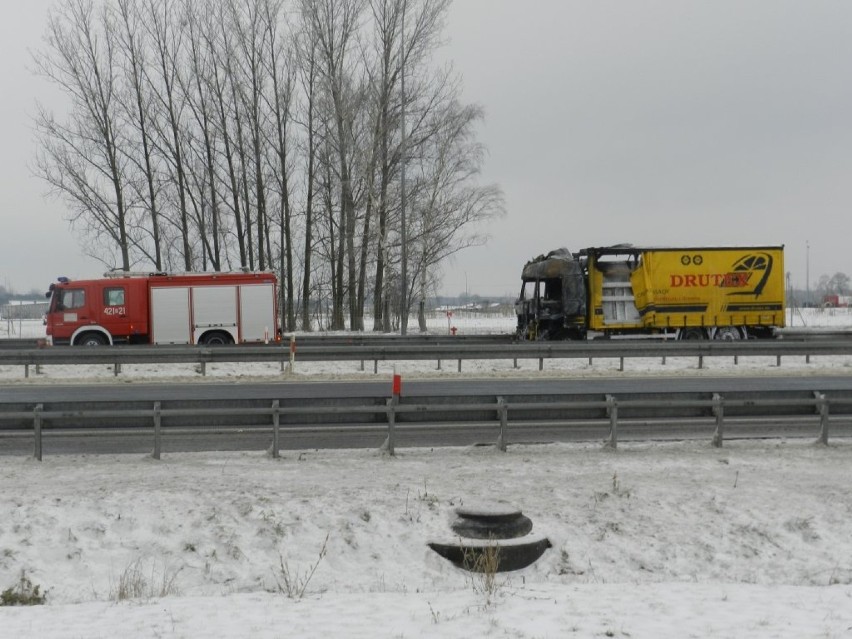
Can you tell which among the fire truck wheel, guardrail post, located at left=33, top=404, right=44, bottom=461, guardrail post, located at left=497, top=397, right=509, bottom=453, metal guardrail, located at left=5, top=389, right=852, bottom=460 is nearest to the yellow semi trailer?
the fire truck wheel

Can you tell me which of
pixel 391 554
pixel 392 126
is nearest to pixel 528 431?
pixel 391 554

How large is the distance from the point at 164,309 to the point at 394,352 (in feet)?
A: 26.5

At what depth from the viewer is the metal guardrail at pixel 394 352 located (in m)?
21.5

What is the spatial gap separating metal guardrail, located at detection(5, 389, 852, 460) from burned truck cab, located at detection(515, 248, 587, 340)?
14948 mm

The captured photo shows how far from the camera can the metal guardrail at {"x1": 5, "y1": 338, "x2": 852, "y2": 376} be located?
2152cm

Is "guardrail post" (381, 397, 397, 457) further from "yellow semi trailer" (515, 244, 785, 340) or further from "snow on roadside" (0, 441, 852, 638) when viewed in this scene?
"yellow semi trailer" (515, 244, 785, 340)

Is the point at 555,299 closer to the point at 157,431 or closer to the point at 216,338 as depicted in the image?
the point at 216,338

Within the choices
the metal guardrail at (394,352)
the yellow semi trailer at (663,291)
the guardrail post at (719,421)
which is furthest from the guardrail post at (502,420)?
the yellow semi trailer at (663,291)

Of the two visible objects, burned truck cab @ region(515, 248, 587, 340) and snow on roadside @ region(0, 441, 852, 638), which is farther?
burned truck cab @ region(515, 248, 587, 340)

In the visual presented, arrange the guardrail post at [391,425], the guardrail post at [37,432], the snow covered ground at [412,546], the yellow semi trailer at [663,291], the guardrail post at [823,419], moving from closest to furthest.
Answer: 1. the snow covered ground at [412,546]
2. the guardrail post at [37,432]
3. the guardrail post at [391,425]
4. the guardrail post at [823,419]
5. the yellow semi trailer at [663,291]

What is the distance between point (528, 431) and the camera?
12242 millimetres

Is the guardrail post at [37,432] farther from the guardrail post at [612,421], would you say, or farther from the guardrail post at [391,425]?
the guardrail post at [612,421]

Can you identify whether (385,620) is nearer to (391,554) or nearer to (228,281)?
(391,554)

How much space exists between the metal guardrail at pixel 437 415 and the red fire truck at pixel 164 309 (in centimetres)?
1475
